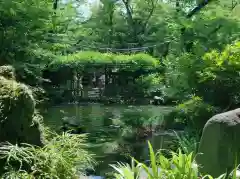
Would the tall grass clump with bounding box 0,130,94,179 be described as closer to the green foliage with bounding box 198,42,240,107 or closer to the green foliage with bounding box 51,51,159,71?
the green foliage with bounding box 198,42,240,107

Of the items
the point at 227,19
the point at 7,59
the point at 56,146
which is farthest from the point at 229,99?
the point at 7,59

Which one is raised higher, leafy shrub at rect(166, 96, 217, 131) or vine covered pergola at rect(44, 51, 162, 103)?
vine covered pergola at rect(44, 51, 162, 103)

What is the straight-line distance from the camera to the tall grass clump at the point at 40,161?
12.7 ft

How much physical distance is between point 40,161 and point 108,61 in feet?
50.5

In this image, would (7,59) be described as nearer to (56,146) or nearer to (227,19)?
(227,19)

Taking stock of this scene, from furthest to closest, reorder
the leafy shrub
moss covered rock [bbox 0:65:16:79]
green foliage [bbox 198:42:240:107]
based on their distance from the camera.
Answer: the leafy shrub
green foliage [bbox 198:42:240:107]
moss covered rock [bbox 0:65:16:79]

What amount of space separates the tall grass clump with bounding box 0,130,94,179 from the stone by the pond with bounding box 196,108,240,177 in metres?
1.57

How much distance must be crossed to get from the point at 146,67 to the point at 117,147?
35.9 ft

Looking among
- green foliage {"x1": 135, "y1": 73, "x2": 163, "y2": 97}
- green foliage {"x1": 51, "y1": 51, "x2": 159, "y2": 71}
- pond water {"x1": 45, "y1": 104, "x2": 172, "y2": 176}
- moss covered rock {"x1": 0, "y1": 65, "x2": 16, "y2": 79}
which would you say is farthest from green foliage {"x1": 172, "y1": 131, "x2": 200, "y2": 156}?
green foliage {"x1": 51, "y1": 51, "x2": 159, "y2": 71}

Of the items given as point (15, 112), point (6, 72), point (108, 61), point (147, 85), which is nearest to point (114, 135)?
point (6, 72)

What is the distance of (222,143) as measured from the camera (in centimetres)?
437

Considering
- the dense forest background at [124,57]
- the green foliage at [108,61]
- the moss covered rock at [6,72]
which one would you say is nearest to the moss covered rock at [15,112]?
the dense forest background at [124,57]

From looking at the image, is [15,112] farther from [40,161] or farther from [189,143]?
[189,143]

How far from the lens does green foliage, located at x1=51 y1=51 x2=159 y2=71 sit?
1898cm
